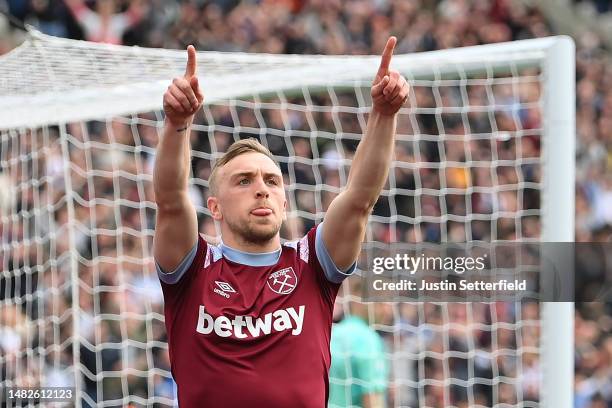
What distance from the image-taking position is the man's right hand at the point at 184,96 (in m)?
2.97

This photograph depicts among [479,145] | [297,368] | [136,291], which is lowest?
[297,368]

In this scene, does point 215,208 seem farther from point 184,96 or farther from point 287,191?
point 287,191

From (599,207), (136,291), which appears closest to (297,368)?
(136,291)

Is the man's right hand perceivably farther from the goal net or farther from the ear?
the goal net

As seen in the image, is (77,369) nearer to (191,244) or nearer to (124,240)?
(124,240)

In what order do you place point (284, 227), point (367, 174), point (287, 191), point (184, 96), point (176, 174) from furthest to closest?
point (284, 227) < point (287, 191) < point (367, 174) < point (176, 174) < point (184, 96)

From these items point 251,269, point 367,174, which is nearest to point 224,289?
point 251,269

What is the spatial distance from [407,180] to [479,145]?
0.75 m

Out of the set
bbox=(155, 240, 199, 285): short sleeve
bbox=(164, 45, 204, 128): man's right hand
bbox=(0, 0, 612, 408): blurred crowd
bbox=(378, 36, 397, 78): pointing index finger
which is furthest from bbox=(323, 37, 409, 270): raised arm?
bbox=(0, 0, 612, 408): blurred crowd

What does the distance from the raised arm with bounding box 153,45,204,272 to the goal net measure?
1906 mm

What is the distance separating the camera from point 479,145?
704cm

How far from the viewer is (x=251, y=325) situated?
318 cm

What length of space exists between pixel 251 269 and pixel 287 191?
2855mm

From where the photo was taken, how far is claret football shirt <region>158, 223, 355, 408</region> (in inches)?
123
